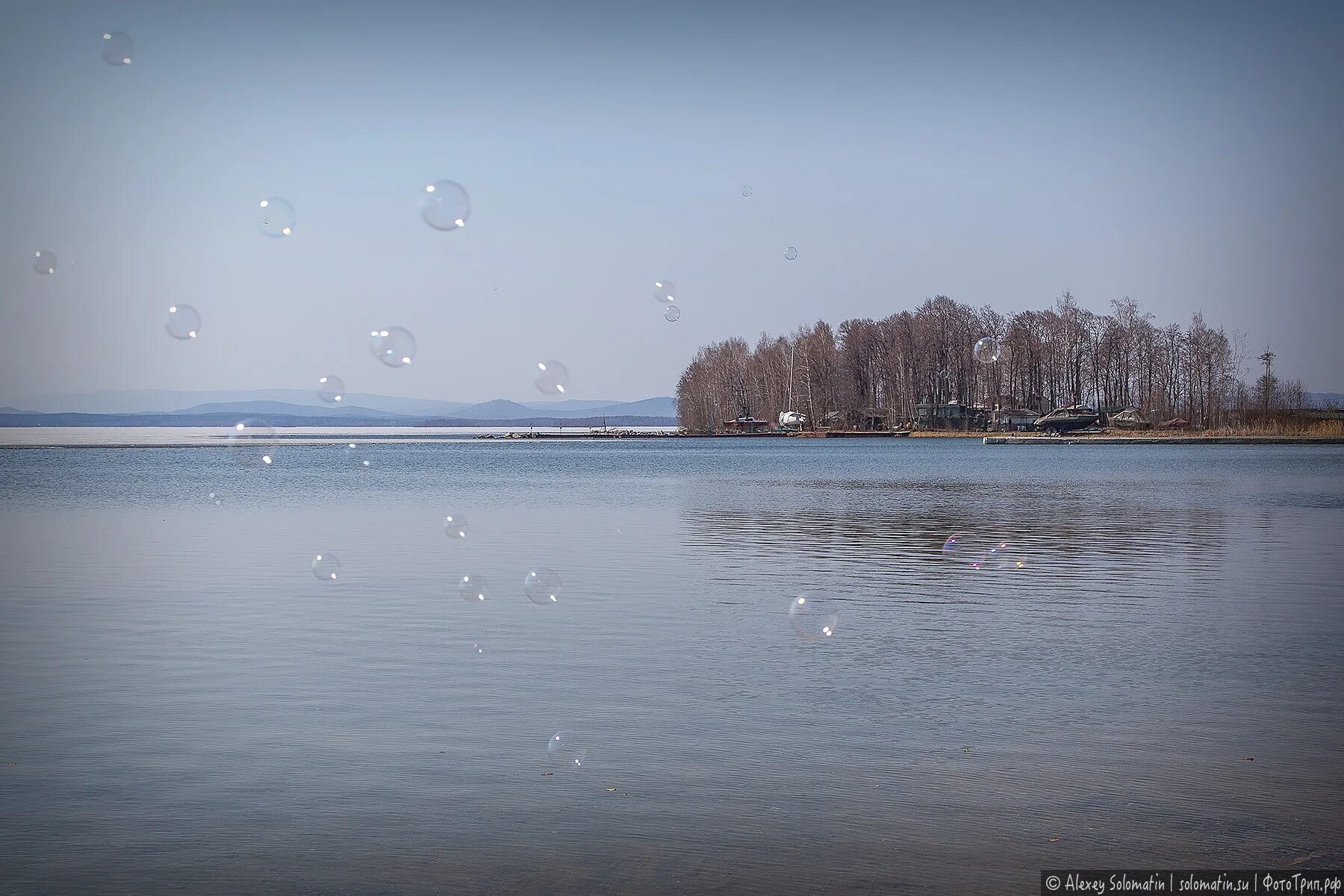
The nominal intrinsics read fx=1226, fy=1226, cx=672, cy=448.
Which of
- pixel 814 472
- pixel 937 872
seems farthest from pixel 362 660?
pixel 814 472

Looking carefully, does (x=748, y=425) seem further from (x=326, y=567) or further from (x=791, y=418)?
(x=326, y=567)

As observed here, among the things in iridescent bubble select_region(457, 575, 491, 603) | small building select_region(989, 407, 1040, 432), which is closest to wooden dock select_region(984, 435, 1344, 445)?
small building select_region(989, 407, 1040, 432)

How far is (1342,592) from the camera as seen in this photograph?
54.9 feet

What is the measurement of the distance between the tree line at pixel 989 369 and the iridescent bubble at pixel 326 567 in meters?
107

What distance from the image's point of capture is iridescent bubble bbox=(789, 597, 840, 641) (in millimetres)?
13602

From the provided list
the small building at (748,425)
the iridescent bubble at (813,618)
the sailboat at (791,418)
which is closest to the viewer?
the iridescent bubble at (813,618)

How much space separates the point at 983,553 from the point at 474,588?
1020 cm

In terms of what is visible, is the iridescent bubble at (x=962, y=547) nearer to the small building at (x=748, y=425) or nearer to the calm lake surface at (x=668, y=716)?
the calm lake surface at (x=668, y=716)

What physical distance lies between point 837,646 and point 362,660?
4.82 m

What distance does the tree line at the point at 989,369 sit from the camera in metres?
131

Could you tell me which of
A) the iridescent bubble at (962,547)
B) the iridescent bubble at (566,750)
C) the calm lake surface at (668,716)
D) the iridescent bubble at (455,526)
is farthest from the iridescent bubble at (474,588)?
the iridescent bubble at (962,547)

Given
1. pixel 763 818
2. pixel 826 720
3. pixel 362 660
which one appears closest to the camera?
pixel 763 818

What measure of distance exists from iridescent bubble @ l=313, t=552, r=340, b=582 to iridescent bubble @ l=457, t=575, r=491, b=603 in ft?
6.95

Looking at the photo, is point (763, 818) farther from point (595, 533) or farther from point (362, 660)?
point (595, 533)
